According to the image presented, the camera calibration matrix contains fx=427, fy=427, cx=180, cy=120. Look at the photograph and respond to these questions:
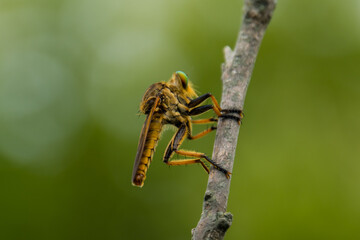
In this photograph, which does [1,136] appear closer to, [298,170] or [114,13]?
[114,13]

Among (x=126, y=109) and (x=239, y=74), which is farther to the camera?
(x=126, y=109)

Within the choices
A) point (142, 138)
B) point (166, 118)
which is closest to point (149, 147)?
point (142, 138)

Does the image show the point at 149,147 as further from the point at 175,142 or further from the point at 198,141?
the point at 198,141

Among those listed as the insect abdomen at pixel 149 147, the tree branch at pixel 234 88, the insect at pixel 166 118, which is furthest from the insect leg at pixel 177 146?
the tree branch at pixel 234 88

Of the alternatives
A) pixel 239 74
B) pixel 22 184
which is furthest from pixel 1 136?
pixel 239 74

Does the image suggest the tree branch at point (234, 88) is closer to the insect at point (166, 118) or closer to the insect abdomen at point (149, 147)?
the insect at point (166, 118)

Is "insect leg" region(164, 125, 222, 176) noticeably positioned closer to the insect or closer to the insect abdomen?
the insect

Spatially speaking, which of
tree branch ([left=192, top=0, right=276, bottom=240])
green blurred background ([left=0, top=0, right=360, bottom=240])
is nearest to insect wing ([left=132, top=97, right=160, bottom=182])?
tree branch ([left=192, top=0, right=276, bottom=240])
